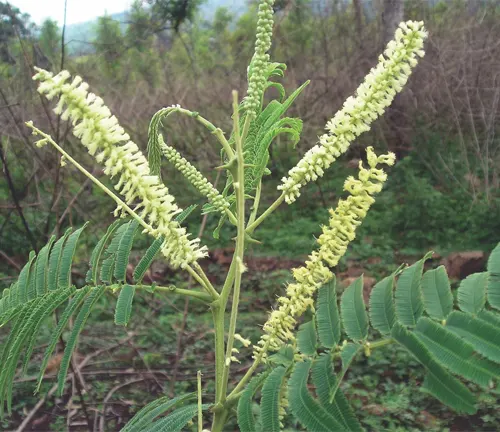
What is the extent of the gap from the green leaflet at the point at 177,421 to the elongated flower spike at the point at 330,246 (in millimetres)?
214

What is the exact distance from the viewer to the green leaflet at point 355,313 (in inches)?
33.6

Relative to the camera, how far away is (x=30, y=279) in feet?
3.91

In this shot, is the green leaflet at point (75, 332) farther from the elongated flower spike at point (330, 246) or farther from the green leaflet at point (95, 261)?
the elongated flower spike at point (330, 246)

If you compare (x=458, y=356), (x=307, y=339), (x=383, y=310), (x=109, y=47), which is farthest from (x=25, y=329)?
(x=109, y=47)

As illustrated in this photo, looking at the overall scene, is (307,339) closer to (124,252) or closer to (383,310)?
(383,310)

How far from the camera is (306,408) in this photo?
31.5 inches

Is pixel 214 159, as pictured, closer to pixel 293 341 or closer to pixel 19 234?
pixel 19 234

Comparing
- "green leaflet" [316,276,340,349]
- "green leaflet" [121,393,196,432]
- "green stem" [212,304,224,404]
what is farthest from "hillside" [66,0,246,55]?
"green leaflet" [316,276,340,349]

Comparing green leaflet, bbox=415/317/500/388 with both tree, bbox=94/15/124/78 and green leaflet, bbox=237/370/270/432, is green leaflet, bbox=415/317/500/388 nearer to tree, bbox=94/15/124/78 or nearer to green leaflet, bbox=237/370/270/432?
green leaflet, bbox=237/370/270/432

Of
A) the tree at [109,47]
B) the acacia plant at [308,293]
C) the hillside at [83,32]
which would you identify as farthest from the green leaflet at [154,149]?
the tree at [109,47]

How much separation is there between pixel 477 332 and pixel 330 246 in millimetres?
258

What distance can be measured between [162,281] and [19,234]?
5.64 ft

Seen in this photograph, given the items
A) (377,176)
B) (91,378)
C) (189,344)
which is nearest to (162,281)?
(189,344)

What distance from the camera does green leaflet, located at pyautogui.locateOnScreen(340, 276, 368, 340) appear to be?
2.80 feet
